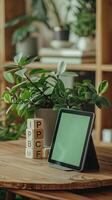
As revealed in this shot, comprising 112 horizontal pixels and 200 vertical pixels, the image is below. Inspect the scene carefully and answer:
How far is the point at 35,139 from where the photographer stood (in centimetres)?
224

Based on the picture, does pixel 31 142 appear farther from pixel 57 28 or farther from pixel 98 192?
pixel 57 28

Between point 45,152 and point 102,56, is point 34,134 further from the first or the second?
point 102,56

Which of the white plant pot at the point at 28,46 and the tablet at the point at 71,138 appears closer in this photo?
the tablet at the point at 71,138

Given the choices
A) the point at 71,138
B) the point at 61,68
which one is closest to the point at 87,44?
the point at 61,68

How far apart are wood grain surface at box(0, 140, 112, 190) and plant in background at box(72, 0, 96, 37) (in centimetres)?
146

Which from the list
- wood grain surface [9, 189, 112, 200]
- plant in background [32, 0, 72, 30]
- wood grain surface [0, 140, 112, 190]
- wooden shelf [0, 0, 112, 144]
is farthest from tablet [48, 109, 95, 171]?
plant in background [32, 0, 72, 30]

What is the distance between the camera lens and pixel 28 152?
7.39 feet

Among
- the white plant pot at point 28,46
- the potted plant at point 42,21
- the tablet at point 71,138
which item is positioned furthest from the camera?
the white plant pot at point 28,46

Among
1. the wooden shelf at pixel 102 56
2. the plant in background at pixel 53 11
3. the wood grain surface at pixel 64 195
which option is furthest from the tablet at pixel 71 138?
the plant in background at pixel 53 11

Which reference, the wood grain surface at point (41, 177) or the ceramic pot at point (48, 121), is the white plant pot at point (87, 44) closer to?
the ceramic pot at point (48, 121)

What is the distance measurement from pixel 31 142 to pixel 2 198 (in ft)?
2.03

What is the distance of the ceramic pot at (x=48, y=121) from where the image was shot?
2.33 meters

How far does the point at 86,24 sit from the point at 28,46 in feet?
1.60

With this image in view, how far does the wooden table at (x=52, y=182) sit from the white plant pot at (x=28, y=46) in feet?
5.78
